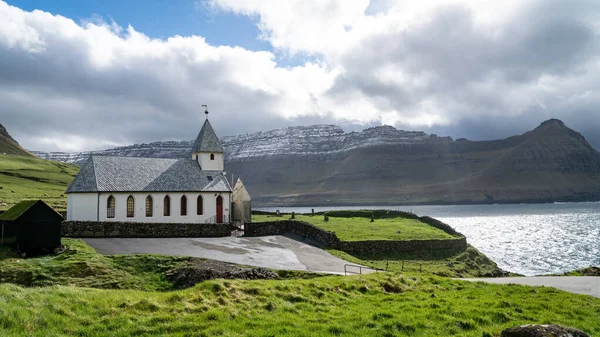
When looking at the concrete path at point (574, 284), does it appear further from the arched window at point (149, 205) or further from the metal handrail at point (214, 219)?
the arched window at point (149, 205)

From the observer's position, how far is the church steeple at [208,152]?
56.4m

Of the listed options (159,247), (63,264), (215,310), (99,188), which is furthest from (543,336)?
(99,188)

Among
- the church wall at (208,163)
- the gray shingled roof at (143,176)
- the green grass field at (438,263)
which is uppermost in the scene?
the church wall at (208,163)

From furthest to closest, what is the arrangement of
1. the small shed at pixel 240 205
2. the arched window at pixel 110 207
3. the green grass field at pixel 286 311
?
1. the small shed at pixel 240 205
2. the arched window at pixel 110 207
3. the green grass field at pixel 286 311

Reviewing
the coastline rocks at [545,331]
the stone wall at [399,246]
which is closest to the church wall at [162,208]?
the stone wall at [399,246]

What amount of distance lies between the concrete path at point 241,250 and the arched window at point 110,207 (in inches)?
420

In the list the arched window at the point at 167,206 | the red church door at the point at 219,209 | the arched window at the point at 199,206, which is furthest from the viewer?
the red church door at the point at 219,209

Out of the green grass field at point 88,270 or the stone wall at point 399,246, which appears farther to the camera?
the stone wall at point 399,246

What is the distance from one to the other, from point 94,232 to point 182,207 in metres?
13.9

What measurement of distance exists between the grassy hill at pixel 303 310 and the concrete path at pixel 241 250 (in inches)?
387

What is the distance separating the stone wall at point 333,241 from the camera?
4041 cm

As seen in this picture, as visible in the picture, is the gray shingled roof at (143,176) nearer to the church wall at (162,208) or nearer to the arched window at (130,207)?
the church wall at (162,208)

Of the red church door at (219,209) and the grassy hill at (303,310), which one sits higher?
the red church door at (219,209)

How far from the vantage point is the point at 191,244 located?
3500cm
